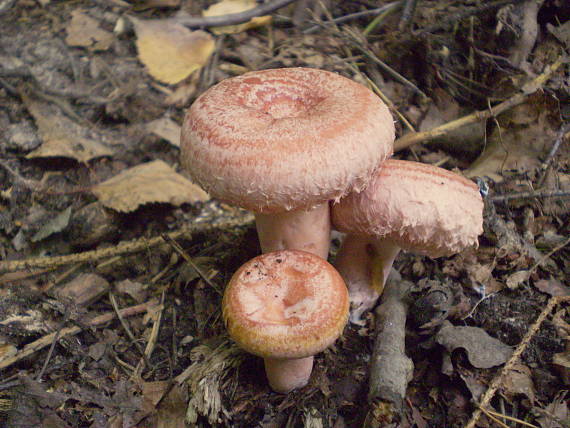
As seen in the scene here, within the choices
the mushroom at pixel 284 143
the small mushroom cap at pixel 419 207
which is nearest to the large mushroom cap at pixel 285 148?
the mushroom at pixel 284 143

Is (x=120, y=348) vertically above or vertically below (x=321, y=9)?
below

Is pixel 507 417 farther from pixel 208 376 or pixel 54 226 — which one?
pixel 54 226

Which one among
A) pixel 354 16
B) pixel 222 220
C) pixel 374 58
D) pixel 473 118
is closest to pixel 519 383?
pixel 473 118

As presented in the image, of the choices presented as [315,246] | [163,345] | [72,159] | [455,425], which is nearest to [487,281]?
[455,425]

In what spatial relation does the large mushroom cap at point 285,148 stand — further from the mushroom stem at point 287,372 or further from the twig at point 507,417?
the twig at point 507,417

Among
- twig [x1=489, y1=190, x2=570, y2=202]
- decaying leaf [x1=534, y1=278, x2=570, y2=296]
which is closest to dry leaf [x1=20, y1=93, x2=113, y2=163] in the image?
twig [x1=489, y1=190, x2=570, y2=202]

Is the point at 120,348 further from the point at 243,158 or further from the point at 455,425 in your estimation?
the point at 455,425
